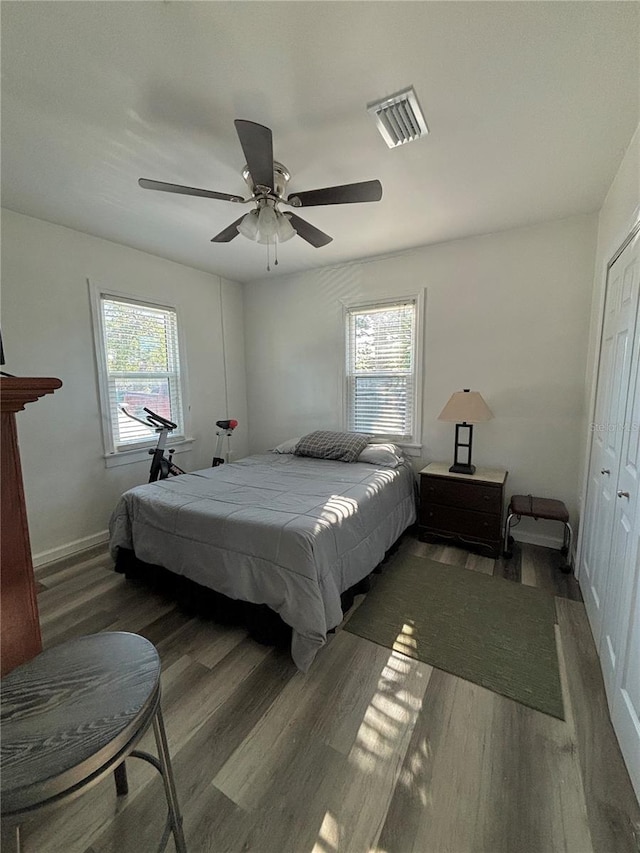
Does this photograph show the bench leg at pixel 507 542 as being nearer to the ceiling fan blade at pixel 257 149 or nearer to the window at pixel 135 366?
the ceiling fan blade at pixel 257 149

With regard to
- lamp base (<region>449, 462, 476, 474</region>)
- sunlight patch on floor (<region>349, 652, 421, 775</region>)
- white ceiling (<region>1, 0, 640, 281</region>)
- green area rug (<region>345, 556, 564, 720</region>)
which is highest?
white ceiling (<region>1, 0, 640, 281</region>)

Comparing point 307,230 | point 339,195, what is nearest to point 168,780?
point 339,195

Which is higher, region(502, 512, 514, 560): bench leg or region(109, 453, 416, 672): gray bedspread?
region(109, 453, 416, 672): gray bedspread

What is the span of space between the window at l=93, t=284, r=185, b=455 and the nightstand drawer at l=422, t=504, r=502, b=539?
9.15 ft

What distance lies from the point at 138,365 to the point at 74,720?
3155 millimetres

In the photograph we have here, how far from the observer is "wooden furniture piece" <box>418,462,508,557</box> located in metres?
2.78

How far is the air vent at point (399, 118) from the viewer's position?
1521 millimetres

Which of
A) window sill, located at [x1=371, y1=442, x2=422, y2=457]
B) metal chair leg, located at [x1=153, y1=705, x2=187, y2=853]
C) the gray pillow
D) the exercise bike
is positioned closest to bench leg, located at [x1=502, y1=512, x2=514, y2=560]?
window sill, located at [x1=371, y1=442, x2=422, y2=457]

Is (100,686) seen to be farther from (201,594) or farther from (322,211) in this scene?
(322,211)

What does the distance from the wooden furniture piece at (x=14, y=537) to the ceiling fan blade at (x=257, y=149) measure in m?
1.18

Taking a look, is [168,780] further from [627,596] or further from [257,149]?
[257,149]

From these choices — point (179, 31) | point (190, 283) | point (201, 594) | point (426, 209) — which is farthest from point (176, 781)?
point (190, 283)

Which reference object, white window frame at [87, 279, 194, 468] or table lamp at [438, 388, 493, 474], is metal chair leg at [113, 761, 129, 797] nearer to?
white window frame at [87, 279, 194, 468]

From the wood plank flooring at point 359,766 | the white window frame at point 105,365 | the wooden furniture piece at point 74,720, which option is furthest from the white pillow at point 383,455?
the wooden furniture piece at point 74,720
